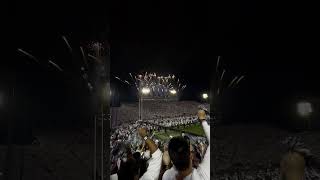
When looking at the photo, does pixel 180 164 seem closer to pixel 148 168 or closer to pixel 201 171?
pixel 201 171

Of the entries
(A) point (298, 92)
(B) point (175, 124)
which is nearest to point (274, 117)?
(A) point (298, 92)

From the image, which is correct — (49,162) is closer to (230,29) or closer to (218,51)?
(218,51)

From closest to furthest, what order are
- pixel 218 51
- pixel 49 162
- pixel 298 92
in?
pixel 218 51
pixel 49 162
pixel 298 92

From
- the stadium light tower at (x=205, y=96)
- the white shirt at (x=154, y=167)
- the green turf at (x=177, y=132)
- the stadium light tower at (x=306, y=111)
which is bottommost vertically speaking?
the white shirt at (x=154, y=167)

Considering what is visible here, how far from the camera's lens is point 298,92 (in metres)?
6.92

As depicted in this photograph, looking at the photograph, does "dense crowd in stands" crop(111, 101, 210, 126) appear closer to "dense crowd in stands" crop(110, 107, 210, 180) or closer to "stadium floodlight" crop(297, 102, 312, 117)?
Answer: "dense crowd in stands" crop(110, 107, 210, 180)

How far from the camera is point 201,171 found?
4.20 metres

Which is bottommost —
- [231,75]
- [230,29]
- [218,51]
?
[231,75]

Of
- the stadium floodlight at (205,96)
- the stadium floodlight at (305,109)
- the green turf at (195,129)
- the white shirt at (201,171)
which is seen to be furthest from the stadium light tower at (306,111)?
the green turf at (195,129)

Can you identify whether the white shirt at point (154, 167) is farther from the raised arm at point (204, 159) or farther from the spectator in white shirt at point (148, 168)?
the raised arm at point (204, 159)

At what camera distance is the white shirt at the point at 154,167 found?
4.46 meters

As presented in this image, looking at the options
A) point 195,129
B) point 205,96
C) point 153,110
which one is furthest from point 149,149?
point 205,96

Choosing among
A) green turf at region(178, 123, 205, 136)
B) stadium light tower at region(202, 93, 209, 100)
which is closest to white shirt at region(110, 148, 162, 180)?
green turf at region(178, 123, 205, 136)

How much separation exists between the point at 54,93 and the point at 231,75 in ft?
11.7
